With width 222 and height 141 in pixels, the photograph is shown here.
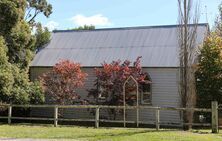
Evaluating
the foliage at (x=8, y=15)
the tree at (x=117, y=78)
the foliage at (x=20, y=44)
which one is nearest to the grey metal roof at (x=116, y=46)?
the tree at (x=117, y=78)

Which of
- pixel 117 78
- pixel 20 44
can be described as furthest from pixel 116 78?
pixel 20 44

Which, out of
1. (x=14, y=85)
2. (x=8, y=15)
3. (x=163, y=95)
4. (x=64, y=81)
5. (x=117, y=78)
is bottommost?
(x=163, y=95)

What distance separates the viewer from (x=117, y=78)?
2812 centimetres

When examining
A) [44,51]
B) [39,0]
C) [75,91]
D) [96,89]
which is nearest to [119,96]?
[96,89]

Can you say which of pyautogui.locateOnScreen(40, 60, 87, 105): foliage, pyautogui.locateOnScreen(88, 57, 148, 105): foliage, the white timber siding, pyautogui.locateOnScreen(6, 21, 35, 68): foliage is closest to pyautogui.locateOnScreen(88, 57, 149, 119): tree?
pyautogui.locateOnScreen(88, 57, 148, 105): foliage

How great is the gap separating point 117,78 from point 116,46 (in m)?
4.41

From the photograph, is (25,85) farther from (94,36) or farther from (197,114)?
(197,114)

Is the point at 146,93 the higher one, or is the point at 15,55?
the point at 15,55

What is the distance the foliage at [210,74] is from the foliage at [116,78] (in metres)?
3.48

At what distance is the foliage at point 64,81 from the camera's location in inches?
1126

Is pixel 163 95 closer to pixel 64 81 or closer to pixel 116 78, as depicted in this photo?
pixel 116 78

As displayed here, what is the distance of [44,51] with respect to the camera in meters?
33.8

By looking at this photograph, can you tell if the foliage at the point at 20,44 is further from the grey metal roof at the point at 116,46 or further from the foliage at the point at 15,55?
the grey metal roof at the point at 116,46

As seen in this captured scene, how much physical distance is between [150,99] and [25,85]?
784 centimetres
